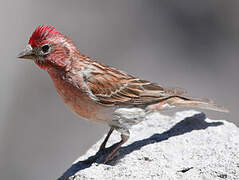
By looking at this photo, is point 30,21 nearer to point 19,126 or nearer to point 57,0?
point 57,0

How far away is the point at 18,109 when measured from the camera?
12562mm

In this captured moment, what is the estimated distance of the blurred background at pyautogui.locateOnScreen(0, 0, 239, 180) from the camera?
12.1m

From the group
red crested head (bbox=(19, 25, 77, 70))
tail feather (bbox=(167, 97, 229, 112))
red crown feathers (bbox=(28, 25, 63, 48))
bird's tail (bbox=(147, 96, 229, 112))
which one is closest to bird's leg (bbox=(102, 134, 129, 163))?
bird's tail (bbox=(147, 96, 229, 112))

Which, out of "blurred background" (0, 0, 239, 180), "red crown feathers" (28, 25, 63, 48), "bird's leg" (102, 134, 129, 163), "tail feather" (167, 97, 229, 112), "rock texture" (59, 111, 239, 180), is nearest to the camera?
"rock texture" (59, 111, 239, 180)

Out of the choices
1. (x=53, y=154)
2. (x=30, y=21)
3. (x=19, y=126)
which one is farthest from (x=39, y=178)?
(x=30, y=21)

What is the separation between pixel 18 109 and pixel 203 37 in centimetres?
448

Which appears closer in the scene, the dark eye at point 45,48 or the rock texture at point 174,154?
the rock texture at point 174,154

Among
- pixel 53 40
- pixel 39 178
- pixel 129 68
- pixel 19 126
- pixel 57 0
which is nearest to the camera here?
pixel 53 40

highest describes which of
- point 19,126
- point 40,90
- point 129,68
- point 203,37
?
point 203,37

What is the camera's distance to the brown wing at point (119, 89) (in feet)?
25.0

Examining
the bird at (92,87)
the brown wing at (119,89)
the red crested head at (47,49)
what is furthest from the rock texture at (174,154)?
the red crested head at (47,49)

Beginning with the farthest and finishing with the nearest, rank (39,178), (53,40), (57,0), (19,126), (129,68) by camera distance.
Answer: (57,0)
(129,68)
(19,126)
(39,178)
(53,40)

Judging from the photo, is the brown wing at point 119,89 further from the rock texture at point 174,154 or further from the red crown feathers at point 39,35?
the red crown feathers at point 39,35

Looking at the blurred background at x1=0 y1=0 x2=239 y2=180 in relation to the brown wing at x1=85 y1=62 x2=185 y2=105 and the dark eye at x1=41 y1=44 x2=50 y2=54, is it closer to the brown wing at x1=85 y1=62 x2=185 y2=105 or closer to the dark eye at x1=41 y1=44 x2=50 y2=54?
the brown wing at x1=85 y1=62 x2=185 y2=105
